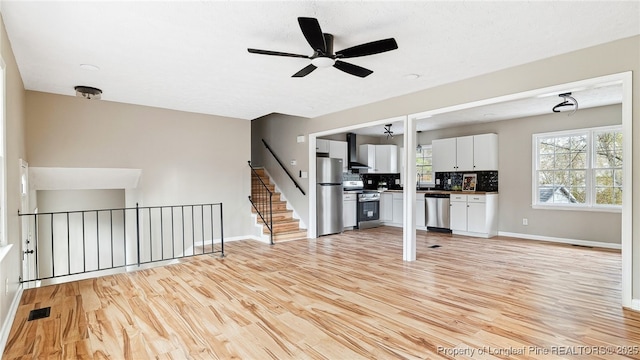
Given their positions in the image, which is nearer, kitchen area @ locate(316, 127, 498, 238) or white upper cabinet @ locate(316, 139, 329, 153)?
kitchen area @ locate(316, 127, 498, 238)

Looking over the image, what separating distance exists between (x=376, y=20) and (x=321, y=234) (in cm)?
465

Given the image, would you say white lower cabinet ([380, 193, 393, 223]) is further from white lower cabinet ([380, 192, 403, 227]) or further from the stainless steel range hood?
the stainless steel range hood

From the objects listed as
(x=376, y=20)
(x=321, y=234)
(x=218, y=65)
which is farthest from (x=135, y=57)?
(x=321, y=234)

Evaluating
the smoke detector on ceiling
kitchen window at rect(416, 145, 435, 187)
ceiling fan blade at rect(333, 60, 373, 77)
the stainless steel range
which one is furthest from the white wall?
kitchen window at rect(416, 145, 435, 187)

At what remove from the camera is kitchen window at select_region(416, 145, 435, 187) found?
7816 millimetres

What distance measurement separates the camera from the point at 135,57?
3207mm

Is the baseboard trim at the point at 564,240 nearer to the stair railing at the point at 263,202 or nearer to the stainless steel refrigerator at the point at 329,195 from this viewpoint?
the stainless steel refrigerator at the point at 329,195

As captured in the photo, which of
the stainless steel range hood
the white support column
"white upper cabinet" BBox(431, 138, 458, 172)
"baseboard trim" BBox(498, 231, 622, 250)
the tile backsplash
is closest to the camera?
the white support column

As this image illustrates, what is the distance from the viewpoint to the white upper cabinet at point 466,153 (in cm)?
653

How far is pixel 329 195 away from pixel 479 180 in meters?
3.29

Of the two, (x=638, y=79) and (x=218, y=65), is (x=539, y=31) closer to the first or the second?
(x=638, y=79)

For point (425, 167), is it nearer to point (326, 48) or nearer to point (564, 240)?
point (564, 240)

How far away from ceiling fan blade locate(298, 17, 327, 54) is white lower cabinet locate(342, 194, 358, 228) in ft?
15.6

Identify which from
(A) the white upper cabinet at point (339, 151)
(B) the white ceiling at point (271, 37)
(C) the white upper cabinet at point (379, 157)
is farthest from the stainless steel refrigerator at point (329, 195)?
(B) the white ceiling at point (271, 37)
